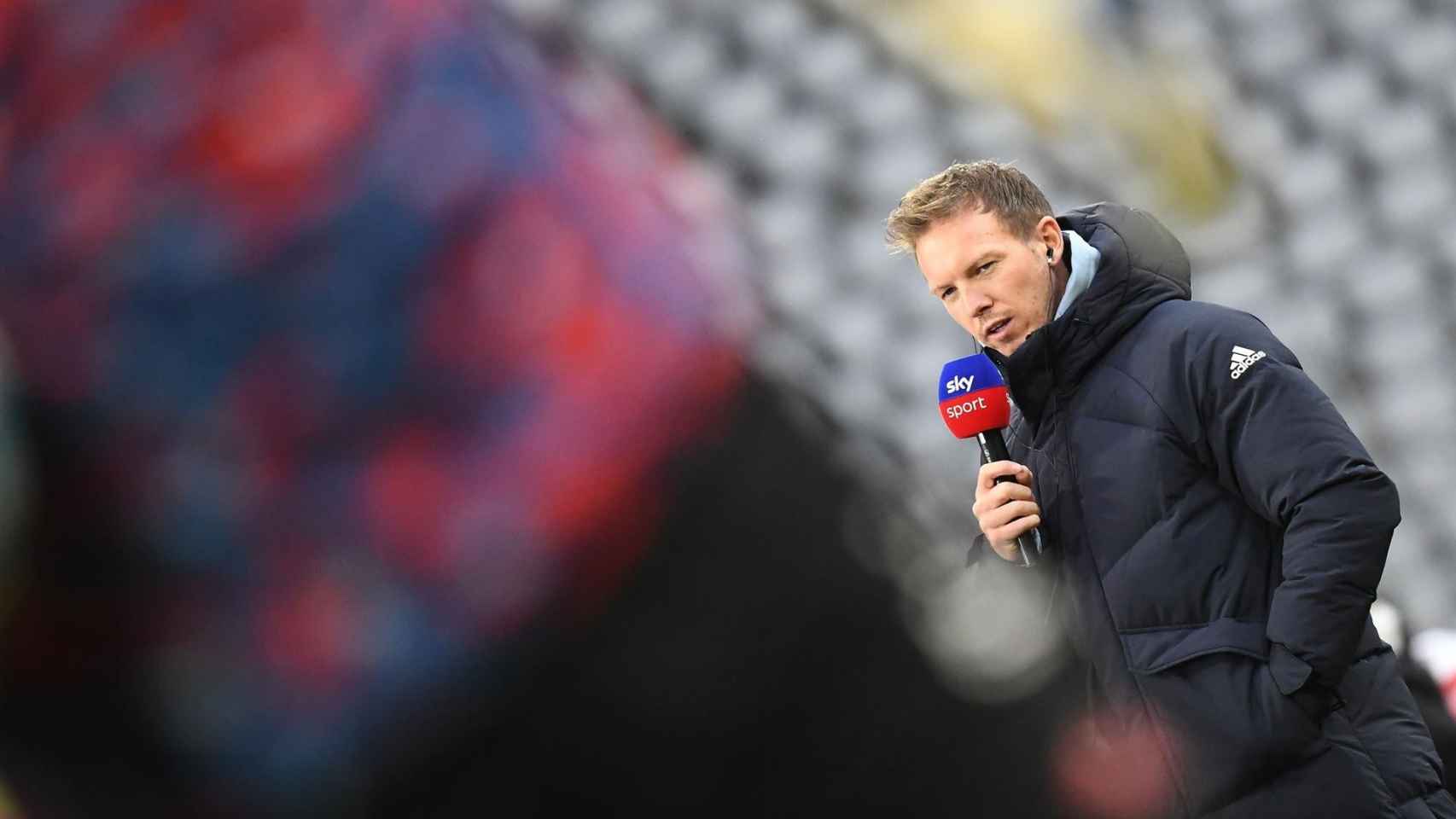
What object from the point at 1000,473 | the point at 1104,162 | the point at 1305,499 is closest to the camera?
the point at 1305,499

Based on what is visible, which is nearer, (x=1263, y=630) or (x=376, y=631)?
(x=1263, y=630)

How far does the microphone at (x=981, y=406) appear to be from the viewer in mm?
769

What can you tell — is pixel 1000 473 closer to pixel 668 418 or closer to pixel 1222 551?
pixel 1222 551

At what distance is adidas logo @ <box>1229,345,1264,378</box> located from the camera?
638 millimetres

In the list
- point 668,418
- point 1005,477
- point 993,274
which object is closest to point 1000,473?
point 1005,477

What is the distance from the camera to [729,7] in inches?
54.8

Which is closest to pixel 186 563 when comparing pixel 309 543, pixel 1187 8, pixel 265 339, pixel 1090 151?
pixel 309 543

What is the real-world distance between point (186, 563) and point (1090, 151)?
104 cm

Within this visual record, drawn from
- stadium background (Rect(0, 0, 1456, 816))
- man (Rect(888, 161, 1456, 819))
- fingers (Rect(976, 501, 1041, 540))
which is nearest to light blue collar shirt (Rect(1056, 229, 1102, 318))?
man (Rect(888, 161, 1456, 819))

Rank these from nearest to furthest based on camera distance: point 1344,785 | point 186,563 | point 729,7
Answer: point 1344,785, point 186,563, point 729,7

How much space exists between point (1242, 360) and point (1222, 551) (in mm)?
100

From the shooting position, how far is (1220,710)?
633mm

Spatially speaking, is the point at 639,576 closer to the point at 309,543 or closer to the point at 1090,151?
the point at 309,543

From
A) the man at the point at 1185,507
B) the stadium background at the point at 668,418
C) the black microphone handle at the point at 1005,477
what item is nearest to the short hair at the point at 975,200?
the man at the point at 1185,507
